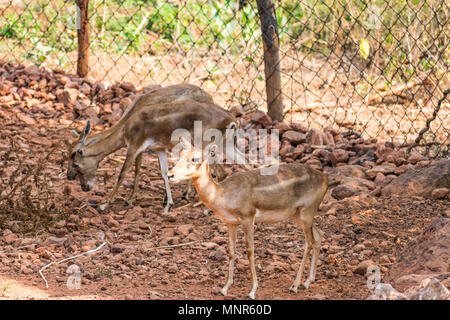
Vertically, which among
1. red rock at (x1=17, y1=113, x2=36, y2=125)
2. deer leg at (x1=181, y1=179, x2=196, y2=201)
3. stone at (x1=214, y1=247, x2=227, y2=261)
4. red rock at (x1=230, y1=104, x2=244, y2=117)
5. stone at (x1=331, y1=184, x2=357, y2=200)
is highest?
red rock at (x1=230, y1=104, x2=244, y2=117)

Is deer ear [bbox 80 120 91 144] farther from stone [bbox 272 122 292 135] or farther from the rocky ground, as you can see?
stone [bbox 272 122 292 135]

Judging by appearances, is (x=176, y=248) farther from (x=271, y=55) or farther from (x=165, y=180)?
(x=271, y=55)

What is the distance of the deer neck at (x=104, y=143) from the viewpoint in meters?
8.09

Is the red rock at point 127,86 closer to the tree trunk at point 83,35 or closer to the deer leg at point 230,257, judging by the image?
the tree trunk at point 83,35

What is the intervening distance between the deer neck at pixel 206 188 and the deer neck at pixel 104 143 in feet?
9.59

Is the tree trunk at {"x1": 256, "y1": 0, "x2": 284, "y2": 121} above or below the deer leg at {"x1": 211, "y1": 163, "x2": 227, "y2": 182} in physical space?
above

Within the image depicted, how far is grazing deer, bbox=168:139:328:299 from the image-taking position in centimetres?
538

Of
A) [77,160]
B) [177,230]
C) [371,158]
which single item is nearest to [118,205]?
[77,160]

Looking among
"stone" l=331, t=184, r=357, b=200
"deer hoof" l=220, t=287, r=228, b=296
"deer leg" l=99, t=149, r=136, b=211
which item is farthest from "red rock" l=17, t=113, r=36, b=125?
"deer hoof" l=220, t=287, r=228, b=296

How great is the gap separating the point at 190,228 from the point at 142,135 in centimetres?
148

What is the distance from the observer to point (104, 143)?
812 cm

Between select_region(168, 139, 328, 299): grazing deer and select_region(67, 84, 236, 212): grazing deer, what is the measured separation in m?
2.17

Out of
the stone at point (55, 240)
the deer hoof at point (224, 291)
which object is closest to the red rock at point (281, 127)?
the stone at point (55, 240)

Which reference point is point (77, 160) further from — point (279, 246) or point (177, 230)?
point (279, 246)
